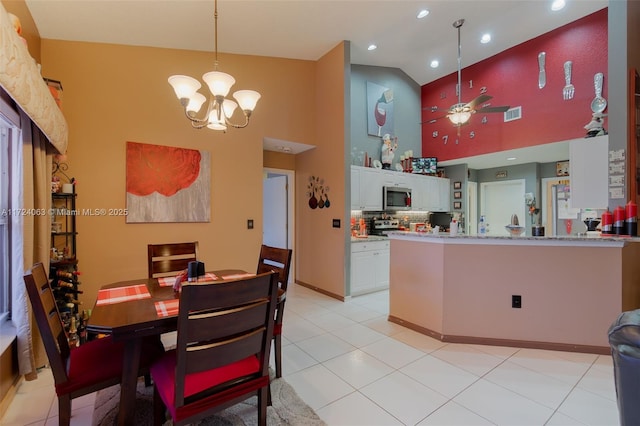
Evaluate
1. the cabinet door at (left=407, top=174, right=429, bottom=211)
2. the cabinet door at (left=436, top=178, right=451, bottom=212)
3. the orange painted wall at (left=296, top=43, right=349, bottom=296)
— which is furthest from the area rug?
the cabinet door at (left=436, top=178, right=451, bottom=212)

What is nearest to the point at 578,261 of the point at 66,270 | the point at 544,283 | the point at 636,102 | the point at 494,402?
the point at 544,283

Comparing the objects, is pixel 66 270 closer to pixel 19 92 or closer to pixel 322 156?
pixel 19 92

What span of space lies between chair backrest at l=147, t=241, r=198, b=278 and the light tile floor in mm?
1036

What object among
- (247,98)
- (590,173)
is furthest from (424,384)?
(590,173)

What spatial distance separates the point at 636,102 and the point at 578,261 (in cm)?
211

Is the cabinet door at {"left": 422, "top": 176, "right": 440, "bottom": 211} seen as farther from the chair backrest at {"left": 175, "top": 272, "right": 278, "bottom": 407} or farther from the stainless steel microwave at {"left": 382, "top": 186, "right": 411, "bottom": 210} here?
the chair backrest at {"left": 175, "top": 272, "right": 278, "bottom": 407}

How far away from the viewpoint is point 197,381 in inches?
55.4

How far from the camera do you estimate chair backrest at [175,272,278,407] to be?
1228 mm

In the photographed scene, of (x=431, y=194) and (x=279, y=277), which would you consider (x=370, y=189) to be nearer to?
(x=431, y=194)

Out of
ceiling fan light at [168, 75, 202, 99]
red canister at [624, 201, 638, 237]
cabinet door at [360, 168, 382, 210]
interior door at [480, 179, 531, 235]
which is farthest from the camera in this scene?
interior door at [480, 179, 531, 235]

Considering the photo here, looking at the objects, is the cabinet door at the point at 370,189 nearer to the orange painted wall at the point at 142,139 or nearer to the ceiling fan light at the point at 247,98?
the orange painted wall at the point at 142,139

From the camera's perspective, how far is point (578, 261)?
8.70 ft

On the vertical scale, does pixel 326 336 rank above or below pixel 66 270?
below

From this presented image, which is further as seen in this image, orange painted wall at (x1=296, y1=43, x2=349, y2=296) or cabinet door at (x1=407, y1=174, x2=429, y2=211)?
cabinet door at (x1=407, y1=174, x2=429, y2=211)
